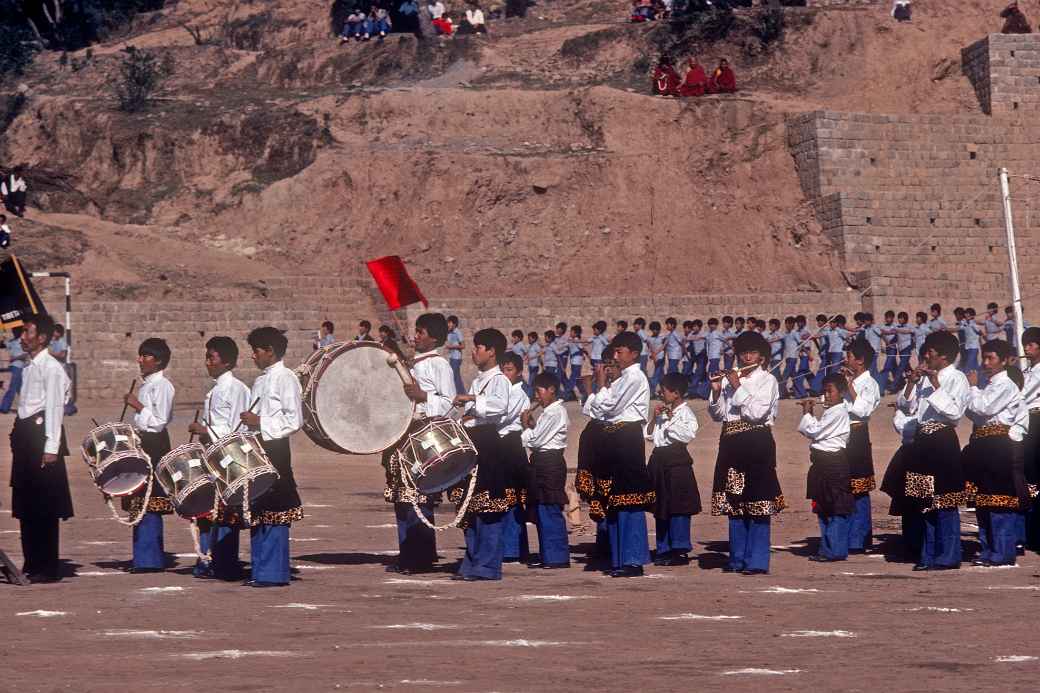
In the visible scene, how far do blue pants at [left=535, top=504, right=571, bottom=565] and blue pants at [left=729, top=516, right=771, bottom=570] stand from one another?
1171mm

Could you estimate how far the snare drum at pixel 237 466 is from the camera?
10422 millimetres

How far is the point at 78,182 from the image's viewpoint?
133 feet

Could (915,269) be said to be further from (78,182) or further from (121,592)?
(121,592)

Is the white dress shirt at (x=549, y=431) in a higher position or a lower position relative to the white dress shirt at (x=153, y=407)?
lower

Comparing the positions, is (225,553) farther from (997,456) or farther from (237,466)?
(997,456)

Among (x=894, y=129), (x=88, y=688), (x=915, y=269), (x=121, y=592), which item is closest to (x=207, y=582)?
(x=121, y=592)

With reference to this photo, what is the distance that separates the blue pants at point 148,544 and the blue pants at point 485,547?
81.4 inches

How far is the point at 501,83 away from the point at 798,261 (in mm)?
10857

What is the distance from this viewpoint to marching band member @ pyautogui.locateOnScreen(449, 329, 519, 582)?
36.7ft

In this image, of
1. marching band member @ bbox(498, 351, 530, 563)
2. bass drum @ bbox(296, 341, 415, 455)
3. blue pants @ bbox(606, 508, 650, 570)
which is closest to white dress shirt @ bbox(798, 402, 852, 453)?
blue pants @ bbox(606, 508, 650, 570)

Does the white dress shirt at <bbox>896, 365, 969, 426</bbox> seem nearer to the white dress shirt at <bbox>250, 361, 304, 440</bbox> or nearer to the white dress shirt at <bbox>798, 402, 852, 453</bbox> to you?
the white dress shirt at <bbox>798, 402, 852, 453</bbox>

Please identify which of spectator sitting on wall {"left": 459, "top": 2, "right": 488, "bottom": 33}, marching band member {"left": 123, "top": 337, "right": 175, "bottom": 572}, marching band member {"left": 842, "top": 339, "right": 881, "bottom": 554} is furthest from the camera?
spectator sitting on wall {"left": 459, "top": 2, "right": 488, "bottom": 33}

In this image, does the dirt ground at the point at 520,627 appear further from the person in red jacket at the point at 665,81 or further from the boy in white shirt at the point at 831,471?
the person in red jacket at the point at 665,81

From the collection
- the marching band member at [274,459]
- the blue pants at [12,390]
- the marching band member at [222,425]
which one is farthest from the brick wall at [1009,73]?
the marching band member at [274,459]
